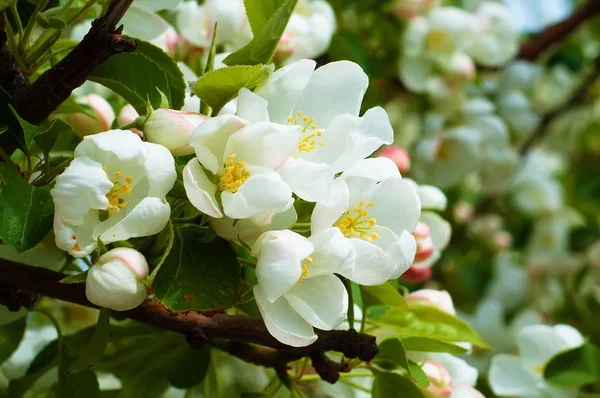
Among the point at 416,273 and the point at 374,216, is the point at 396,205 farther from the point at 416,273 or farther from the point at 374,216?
the point at 416,273

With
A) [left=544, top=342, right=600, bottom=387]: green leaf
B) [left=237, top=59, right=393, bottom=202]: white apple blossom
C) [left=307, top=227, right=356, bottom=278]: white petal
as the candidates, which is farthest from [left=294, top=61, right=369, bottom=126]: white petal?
[left=544, top=342, right=600, bottom=387]: green leaf

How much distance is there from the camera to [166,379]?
2.72ft

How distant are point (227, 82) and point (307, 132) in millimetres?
81

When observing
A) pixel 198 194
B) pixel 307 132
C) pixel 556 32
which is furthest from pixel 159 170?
pixel 556 32

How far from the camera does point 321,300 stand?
57 centimetres

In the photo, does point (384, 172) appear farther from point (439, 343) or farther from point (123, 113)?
point (123, 113)

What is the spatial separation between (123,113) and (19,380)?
0.94 feet

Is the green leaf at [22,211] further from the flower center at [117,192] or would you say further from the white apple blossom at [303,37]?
the white apple blossom at [303,37]

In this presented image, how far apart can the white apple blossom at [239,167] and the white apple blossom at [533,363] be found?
603mm

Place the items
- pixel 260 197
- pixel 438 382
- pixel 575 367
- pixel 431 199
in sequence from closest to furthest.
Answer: pixel 260 197 < pixel 438 382 < pixel 431 199 < pixel 575 367

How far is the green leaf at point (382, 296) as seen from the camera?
68 centimetres

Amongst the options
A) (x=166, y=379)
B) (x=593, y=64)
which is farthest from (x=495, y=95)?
(x=166, y=379)

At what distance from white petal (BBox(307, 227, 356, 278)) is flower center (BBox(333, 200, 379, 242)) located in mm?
41

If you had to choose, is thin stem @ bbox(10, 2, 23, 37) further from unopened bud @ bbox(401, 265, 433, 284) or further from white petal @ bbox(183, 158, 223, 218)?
unopened bud @ bbox(401, 265, 433, 284)
